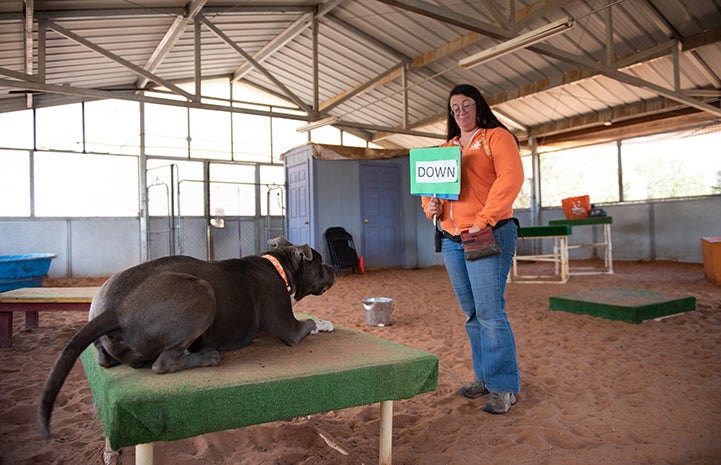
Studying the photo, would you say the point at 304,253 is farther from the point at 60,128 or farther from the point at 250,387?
the point at 60,128

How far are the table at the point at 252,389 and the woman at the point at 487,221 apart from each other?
2.03ft

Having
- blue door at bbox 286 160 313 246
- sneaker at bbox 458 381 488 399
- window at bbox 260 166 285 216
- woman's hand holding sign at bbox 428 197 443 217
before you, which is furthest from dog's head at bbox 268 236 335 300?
window at bbox 260 166 285 216

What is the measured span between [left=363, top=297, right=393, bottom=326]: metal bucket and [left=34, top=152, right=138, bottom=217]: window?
326 inches

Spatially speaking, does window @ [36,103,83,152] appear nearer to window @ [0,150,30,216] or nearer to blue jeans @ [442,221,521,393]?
window @ [0,150,30,216]

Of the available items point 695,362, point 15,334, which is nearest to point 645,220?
point 695,362

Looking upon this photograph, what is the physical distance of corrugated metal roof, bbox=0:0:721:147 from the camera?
22.7ft

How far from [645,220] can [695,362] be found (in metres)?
9.08

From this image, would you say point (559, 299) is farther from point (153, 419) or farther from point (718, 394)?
point (153, 419)

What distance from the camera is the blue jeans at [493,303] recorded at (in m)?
2.26

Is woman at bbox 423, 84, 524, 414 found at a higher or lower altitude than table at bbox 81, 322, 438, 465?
higher

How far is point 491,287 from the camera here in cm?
226

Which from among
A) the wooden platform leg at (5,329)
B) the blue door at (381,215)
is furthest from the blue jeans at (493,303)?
the blue door at (381,215)

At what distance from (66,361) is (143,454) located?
36 cm

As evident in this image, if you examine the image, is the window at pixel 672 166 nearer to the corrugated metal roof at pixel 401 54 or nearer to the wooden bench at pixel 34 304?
the corrugated metal roof at pixel 401 54
